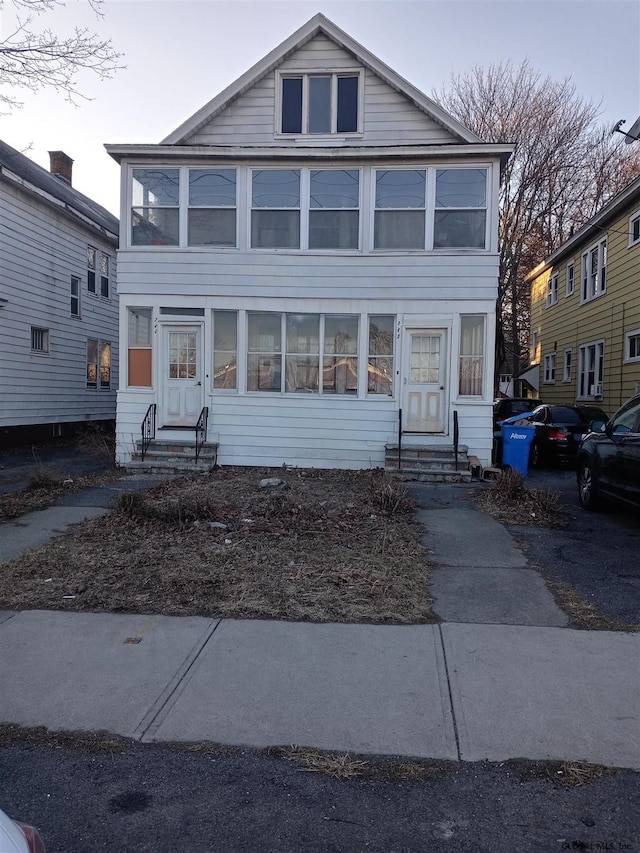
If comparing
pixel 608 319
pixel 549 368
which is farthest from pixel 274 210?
pixel 549 368

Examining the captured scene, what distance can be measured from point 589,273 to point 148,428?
15356mm

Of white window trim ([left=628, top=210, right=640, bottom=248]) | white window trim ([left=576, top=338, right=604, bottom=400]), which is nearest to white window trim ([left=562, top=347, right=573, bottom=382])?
white window trim ([left=576, top=338, right=604, bottom=400])

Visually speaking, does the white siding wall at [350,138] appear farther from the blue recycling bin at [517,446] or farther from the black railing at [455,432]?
the blue recycling bin at [517,446]

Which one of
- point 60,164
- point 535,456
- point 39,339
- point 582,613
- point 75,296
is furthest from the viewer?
point 60,164

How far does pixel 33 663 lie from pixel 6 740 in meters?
0.89

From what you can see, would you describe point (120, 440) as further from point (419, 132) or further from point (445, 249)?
point (419, 132)

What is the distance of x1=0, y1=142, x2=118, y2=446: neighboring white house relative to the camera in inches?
633

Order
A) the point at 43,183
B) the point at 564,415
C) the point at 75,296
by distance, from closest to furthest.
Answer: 1. the point at 564,415
2. the point at 43,183
3. the point at 75,296

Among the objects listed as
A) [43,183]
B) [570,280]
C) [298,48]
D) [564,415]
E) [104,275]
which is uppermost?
[298,48]

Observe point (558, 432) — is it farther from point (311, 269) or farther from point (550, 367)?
point (550, 367)

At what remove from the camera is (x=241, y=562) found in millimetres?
6184

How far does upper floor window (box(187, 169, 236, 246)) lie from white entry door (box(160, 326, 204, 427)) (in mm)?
1965

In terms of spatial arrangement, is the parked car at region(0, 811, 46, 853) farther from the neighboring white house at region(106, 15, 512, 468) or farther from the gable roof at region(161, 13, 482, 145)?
the gable roof at region(161, 13, 482, 145)

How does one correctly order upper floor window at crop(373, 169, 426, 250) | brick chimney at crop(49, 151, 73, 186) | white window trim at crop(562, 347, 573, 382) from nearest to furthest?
upper floor window at crop(373, 169, 426, 250)
white window trim at crop(562, 347, 573, 382)
brick chimney at crop(49, 151, 73, 186)
